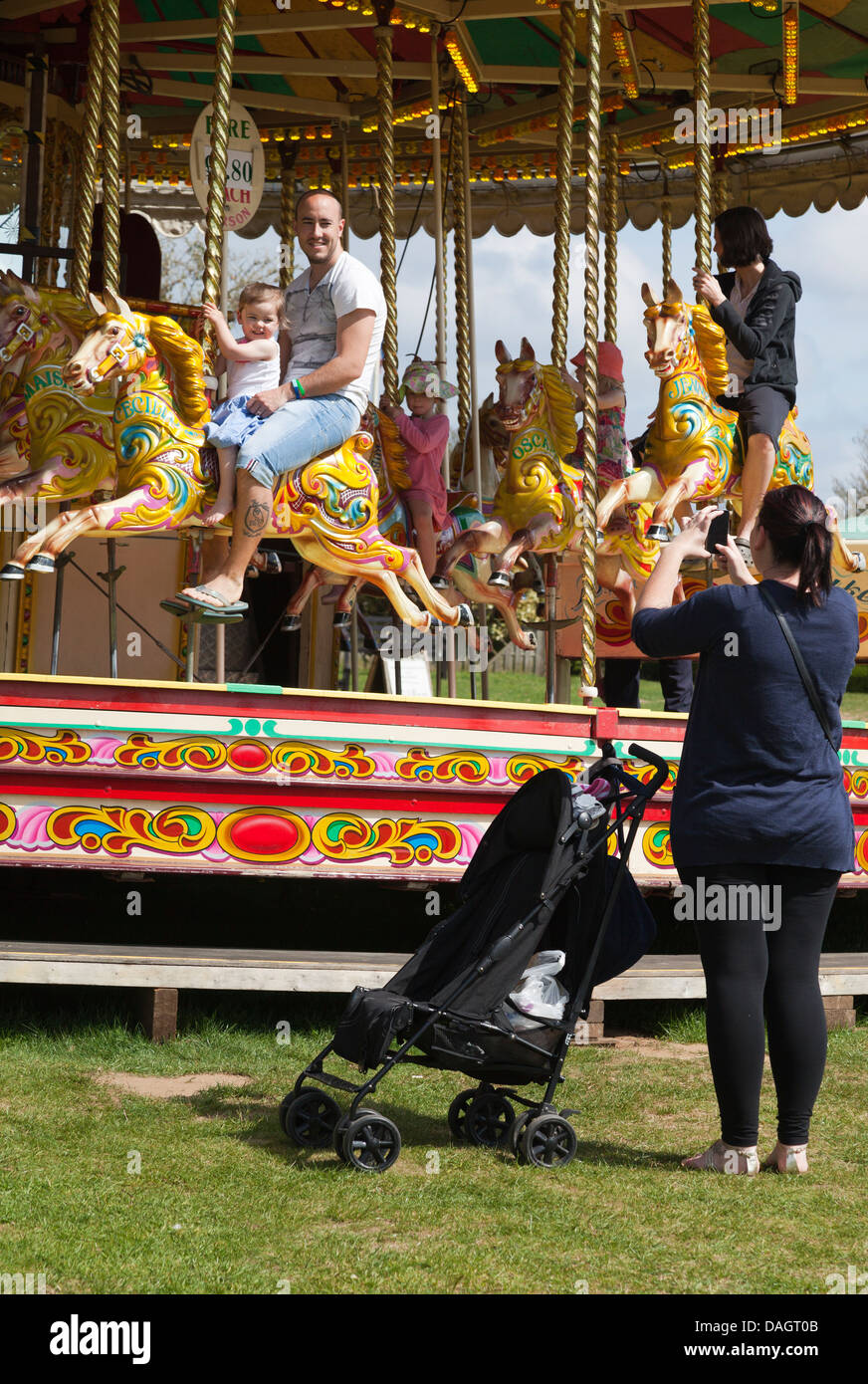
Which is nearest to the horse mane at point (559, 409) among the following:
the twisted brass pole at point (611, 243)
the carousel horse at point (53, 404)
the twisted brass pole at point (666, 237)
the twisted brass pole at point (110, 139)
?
the twisted brass pole at point (110, 139)

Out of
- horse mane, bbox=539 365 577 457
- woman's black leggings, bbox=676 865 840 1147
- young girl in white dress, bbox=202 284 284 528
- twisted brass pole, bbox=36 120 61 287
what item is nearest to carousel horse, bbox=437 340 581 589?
horse mane, bbox=539 365 577 457

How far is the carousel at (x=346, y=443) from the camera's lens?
18.7 ft

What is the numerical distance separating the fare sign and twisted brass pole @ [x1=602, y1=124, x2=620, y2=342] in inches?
99.0

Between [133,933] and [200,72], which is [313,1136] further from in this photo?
[200,72]

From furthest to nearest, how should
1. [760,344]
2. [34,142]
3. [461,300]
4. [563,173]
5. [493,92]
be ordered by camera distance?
[493,92], [461,300], [34,142], [563,173], [760,344]

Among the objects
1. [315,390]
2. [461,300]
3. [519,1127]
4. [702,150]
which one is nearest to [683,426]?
[702,150]

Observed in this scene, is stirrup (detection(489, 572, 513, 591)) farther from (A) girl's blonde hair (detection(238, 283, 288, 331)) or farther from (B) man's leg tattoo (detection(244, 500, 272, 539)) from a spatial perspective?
(A) girl's blonde hair (detection(238, 283, 288, 331))

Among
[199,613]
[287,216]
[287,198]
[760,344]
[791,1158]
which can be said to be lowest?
[791,1158]

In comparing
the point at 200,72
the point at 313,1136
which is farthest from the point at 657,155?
the point at 313,1136

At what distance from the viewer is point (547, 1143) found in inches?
169

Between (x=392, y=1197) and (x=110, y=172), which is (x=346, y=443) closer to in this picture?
(x=110, y=172)

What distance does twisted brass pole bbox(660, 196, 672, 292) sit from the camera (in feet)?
37.0

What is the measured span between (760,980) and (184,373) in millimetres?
3464

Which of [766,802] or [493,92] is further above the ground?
[493,92]
